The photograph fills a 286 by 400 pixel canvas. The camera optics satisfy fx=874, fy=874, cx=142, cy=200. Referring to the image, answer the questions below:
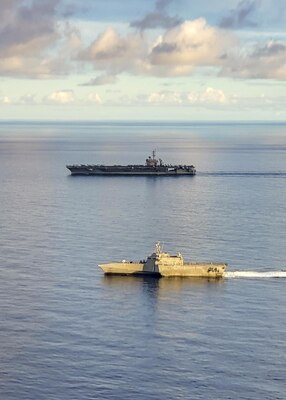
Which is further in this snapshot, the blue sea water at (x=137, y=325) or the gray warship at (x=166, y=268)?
the gray warship at (x=166, y=268)

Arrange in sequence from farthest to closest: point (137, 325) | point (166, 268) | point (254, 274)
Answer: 1. point (254, 274)
2. point (166, 268)
3. point (137, 325)

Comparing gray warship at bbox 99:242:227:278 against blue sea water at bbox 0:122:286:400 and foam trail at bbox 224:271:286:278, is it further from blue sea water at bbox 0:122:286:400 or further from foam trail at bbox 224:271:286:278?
blue sea water at bbox 0:122:286:400

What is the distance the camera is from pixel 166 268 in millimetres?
145750

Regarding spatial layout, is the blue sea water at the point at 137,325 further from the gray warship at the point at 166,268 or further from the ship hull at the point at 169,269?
the gray warship at the point at 166,268

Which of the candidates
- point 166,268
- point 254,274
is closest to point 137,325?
point 166,268

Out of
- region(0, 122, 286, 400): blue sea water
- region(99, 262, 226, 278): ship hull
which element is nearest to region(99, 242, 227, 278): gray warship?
region(99, 262, 226, 278): ship hull

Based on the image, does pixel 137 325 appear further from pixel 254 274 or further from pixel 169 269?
pixel 254 274

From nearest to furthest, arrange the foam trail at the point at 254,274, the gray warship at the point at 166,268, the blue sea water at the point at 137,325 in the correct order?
the blue sea water at the point at 137,325 < the foam trail at the point at 254,274 < the gray warship at the point at 166,268

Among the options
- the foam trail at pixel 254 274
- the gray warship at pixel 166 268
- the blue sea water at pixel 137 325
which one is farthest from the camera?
the gray warship at pixel 166 268

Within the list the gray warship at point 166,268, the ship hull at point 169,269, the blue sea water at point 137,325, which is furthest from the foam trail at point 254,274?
the ship hull at point 169,269

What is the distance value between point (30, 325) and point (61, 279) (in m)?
27.0

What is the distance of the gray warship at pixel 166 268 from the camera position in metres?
146

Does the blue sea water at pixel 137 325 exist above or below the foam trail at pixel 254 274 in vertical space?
below

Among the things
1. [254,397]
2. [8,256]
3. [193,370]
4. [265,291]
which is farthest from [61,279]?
[254,397]
